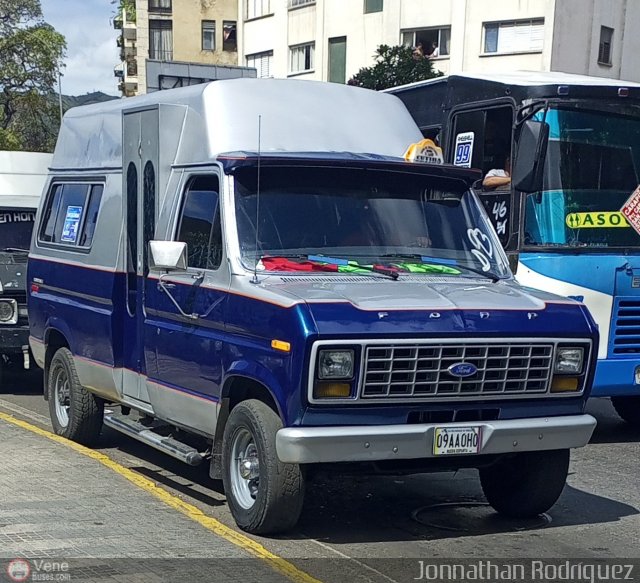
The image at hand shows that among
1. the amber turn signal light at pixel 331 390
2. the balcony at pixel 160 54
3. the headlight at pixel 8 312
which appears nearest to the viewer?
the amber turn signal light at pixel 331 390

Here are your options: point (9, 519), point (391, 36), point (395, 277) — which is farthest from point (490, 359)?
point (391, 36)

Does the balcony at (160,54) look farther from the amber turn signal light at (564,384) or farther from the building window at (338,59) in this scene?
the amber turn signal light at (564,384)

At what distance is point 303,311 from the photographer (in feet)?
19.4

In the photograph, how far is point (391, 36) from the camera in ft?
118

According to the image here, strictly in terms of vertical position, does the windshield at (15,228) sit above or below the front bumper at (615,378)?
above

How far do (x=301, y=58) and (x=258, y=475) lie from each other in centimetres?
3474

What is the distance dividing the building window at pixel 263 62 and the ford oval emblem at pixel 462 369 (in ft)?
119

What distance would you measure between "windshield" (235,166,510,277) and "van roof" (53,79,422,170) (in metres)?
0.41

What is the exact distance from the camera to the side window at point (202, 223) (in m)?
7.09

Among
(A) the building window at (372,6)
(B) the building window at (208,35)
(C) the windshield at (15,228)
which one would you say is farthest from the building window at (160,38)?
(C) the windshield at (15,228)

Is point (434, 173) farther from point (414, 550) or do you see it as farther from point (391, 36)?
point (391, 36)

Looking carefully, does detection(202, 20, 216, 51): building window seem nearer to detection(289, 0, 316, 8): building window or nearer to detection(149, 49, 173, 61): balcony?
detection(149, 49, 173, 61): balcony

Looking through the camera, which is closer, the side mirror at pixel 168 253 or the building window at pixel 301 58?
the side mirror at pixel 168 253

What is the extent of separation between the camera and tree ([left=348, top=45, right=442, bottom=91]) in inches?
1138
